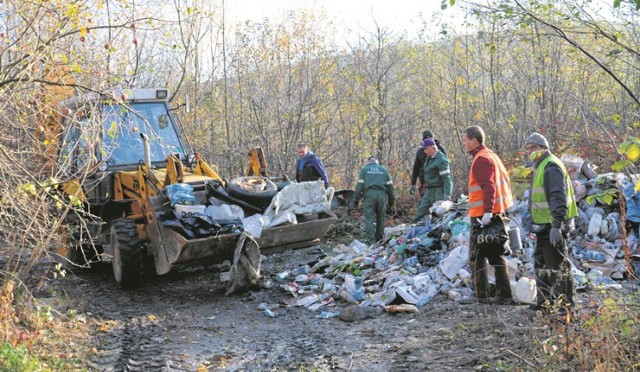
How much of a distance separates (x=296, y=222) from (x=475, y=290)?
8.21ft

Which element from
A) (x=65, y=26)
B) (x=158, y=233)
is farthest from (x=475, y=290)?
(x=65, y=26)

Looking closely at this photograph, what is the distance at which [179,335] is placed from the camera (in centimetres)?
646

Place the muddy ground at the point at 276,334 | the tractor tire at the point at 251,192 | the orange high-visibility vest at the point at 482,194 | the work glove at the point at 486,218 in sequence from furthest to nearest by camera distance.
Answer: the tractor tire at the point at 251,192, the orange high-visibility vest at the point at 482,194, the work glove at the point at 486,218, the muddy ground at the point at 276,334

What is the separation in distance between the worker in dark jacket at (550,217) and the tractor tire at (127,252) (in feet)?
15.4

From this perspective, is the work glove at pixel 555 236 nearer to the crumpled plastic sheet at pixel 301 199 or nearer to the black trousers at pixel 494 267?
the black trousers at pixel 494 267

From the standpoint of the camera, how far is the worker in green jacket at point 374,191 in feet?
36.0

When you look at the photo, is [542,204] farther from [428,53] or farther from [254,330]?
[428,53]

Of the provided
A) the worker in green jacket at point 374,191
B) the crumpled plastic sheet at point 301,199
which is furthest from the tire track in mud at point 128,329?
the worker in green jacket at point 374,191

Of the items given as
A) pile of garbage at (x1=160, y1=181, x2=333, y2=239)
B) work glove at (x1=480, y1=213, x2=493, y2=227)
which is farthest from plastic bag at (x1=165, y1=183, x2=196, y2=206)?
work glove at (x1=480, y1=213, x2=493, y2=227)

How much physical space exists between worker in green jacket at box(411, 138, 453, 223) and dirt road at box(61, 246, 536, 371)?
11.6 feet

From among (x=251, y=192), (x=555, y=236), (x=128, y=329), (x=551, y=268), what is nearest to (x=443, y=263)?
(x=551, y=268)

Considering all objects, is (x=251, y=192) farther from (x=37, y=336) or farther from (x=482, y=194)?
(x=37, y=336)

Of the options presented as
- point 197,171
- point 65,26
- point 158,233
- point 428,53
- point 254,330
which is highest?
point 428,53

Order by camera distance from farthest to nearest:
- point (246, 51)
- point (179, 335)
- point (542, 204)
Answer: point (246, 51), point (179, 335), point (542, 204)
